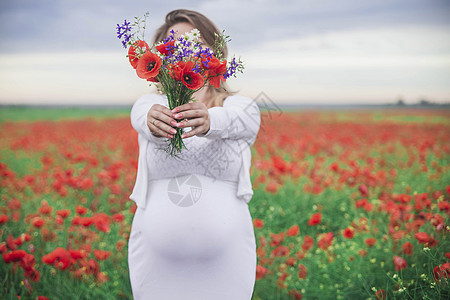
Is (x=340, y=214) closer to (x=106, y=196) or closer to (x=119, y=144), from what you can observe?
(x=106, y=196)

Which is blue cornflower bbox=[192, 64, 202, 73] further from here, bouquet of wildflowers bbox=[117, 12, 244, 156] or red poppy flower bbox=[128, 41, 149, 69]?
red poppy flower bbox=[128, 41, 149, 69]

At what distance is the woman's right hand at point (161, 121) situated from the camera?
53.0 inches

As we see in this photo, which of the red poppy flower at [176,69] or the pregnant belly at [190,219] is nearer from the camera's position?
the red poppy flower at [176,69]

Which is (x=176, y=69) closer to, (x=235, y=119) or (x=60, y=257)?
(x=235, y=119)

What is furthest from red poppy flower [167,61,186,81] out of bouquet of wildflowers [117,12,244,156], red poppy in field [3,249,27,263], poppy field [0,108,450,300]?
red poppy in field [3,249,27,263]

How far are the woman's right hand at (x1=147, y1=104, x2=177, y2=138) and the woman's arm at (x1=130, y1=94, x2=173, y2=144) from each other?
0.29 feet

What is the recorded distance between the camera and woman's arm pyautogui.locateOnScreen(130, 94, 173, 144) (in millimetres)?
1511

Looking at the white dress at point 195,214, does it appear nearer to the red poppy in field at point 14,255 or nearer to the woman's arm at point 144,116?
the woman's arm at point 144,116

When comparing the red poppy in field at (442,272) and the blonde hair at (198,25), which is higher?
the blonde hair at (198,25)

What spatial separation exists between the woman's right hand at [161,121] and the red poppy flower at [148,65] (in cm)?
13

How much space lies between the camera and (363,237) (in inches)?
111

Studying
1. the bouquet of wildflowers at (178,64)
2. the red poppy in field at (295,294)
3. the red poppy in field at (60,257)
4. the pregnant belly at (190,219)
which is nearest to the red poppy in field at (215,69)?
the bouquet of wildflowers at (178,64)

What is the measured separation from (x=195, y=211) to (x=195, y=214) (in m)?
0.01

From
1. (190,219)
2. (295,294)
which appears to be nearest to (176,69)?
(190,219)
